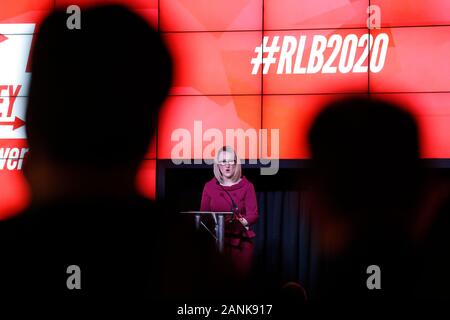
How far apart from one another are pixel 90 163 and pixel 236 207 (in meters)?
1.18

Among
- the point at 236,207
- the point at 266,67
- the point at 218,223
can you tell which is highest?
the point at 266,67

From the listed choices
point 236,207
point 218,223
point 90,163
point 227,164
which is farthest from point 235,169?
point 90,163

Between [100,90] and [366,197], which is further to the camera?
[100,90]

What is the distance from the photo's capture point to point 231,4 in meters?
3.93

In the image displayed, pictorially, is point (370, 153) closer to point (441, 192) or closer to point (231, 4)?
point (441, 192)

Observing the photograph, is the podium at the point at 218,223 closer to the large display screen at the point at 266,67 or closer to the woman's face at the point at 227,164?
the woman's face at the point at 227,164

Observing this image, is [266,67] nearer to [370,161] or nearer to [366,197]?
[370,161]

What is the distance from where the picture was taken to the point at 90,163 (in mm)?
3957

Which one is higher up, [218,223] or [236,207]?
[236,207]

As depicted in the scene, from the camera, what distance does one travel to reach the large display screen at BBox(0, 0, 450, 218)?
3.80m

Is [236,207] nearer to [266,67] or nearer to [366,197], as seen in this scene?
[366,197]

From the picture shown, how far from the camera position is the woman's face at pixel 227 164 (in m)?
3.86
